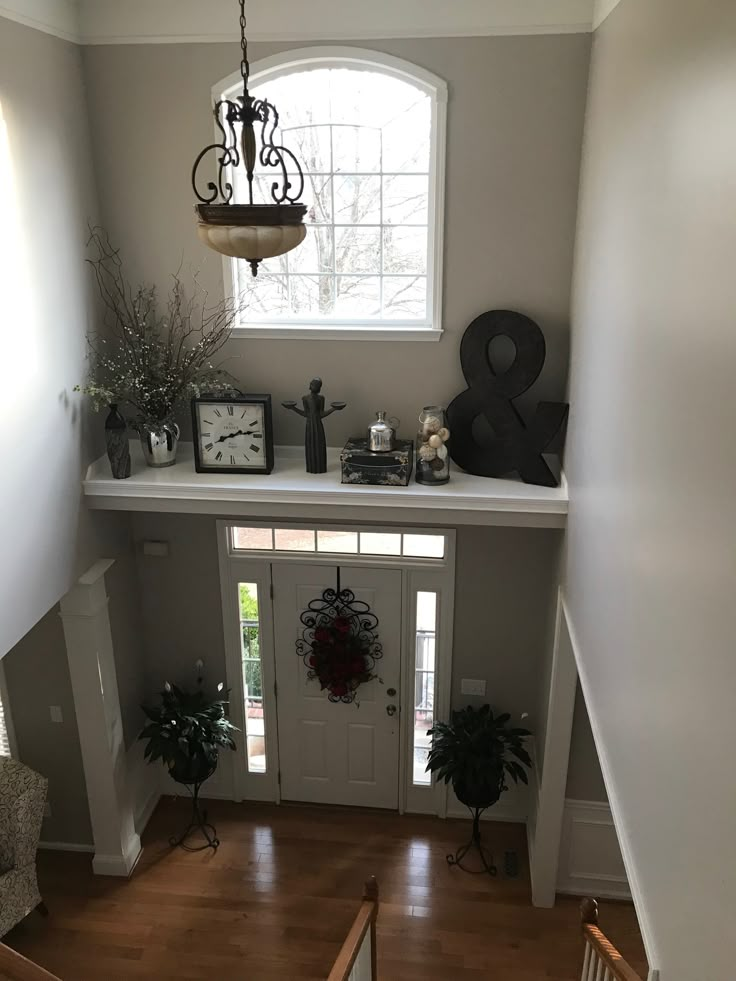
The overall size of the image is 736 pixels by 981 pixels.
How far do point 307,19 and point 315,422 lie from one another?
6.89 ft

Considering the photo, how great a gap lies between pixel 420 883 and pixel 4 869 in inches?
104

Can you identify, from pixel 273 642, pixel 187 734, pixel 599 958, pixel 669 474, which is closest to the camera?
pixel 669 474

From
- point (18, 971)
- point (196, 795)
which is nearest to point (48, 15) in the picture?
point (18, 971)

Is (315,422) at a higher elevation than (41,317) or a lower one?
lower

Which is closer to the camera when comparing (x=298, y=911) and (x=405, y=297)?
(x=405, y=297)

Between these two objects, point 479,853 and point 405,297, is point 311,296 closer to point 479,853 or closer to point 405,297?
point 405,297

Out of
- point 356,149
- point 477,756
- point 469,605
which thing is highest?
point 356,149

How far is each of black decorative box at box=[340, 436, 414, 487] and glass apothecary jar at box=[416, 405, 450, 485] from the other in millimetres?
85

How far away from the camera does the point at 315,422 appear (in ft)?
Result: 15.8

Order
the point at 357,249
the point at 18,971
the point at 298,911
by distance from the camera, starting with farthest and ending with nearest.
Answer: the point at 298,911 → the point at 357,249 → the point at 18,971

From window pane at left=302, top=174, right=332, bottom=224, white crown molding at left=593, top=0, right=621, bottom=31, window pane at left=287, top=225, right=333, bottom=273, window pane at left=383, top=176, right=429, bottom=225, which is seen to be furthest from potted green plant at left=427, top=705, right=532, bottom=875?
white crown molding at left=593, top=0, right=621, bottom=31

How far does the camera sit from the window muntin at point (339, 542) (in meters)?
5.55

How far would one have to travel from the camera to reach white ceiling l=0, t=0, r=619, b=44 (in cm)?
418

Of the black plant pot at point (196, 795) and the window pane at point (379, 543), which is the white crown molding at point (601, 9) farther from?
the black plant pot at point (196, 795)
